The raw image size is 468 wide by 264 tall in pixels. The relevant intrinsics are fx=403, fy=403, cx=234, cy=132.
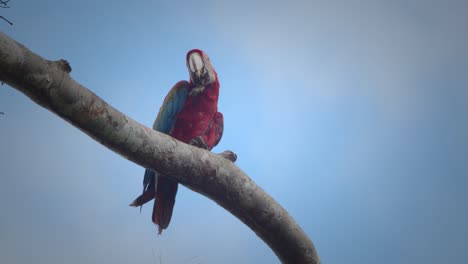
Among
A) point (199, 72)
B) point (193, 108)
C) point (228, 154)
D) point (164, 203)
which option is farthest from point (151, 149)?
point (199, 72)

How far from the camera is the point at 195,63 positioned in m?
2.74

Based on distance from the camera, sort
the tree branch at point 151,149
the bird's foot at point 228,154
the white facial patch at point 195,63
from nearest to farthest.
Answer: the tree branch at point 151,149, the bird's foot at point 228,154, the white facial patch at point 195,63

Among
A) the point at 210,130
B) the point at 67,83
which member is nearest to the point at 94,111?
the point at 67,83

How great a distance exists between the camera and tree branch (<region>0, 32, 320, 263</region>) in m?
0.99

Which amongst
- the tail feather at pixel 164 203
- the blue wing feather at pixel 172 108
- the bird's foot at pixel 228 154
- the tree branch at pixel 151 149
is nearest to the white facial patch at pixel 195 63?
the blue wing feather at pixel 172 108

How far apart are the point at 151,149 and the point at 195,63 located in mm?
1651

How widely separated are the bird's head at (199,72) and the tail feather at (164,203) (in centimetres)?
66

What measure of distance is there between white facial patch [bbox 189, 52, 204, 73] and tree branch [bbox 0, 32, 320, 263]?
147 centimetres

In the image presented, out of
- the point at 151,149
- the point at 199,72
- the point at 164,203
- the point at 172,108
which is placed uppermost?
the point at 199,72

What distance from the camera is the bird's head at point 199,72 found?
2.64 meters

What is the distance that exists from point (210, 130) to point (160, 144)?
5.00 ft

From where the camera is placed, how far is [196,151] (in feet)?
4.25

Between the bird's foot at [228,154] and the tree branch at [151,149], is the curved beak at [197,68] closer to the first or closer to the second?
the bird's foot at [228,154]

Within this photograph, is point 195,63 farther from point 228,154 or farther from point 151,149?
point 151,149
